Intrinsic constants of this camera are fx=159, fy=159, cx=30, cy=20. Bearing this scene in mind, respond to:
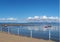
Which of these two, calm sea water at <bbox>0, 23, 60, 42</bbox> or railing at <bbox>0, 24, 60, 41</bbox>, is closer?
railing at <bbox>0, 24, 60, 41</bbox>

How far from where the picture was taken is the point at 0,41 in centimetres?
684

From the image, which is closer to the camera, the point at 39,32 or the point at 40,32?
the point at 40,32

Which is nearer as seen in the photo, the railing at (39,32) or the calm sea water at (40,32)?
the railing at (39,32)
